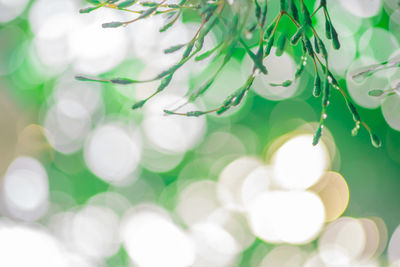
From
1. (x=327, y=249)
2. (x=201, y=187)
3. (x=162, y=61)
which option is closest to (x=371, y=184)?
(x=327, y=249)

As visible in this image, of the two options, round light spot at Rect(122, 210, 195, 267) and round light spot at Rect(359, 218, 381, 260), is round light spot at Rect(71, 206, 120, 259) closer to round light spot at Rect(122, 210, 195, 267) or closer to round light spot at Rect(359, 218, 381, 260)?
round light spot at Rect(122, 210, 195, 267)

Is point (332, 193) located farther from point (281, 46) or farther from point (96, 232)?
point (281, 46)

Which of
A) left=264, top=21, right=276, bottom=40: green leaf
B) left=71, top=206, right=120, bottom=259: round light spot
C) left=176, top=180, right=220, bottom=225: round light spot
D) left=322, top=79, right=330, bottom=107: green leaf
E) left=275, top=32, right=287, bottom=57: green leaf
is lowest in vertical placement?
left=71, top=206, right=120, bottom=259: round light spot

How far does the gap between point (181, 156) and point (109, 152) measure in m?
0.70

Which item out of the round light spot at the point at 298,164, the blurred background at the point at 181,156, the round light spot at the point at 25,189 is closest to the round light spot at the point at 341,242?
the blurred background at the point at 181,156

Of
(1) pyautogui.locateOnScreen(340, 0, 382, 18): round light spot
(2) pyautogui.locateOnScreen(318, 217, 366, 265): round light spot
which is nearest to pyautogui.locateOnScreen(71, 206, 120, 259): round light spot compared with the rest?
(2) pyautogui.locateOnScreen(318, 217, 366, 265): round light spot

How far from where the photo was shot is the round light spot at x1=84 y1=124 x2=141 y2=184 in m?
3.48

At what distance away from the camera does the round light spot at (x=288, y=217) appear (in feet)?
10.00

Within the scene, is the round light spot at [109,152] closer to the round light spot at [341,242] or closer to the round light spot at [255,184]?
the round light spot at [255,184]

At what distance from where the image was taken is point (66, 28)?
10.5 ft

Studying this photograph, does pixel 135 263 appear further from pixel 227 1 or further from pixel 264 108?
pixel 227 1

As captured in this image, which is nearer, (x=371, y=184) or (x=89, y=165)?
(x=371, y=184)

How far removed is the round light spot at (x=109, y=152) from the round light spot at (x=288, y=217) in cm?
104

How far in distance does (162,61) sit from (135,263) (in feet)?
5.54
